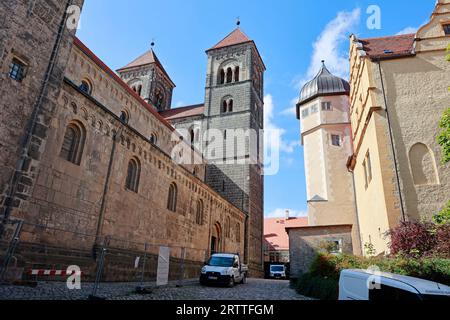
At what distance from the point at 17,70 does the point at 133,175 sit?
7.16 m

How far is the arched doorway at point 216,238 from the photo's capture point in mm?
24266

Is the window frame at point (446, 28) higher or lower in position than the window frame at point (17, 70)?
higher

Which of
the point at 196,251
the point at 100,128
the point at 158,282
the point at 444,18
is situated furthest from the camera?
the point at 196,251

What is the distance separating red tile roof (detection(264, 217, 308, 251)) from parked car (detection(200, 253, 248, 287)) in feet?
97.4

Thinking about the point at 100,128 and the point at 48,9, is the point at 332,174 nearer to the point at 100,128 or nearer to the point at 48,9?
the point at 100,128

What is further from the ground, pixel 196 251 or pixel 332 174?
pixel 332 174

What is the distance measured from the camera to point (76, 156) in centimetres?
1190

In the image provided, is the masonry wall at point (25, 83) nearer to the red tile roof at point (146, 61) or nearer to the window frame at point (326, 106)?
the window frame at point (326, 106)

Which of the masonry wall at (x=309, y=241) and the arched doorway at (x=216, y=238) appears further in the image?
the arched doorway at (x=216, y=238)

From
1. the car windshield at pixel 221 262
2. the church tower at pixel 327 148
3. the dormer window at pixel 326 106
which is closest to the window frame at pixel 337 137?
the church tower at pixel 327 148

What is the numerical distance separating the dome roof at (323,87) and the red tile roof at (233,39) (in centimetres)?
1334

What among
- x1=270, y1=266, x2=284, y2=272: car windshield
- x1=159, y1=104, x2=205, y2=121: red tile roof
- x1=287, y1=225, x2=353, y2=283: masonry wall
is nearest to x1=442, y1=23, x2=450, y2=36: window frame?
x1=287, y1=225, x2=353, y2=283: masonry wall

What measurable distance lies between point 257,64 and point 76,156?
32179mm
